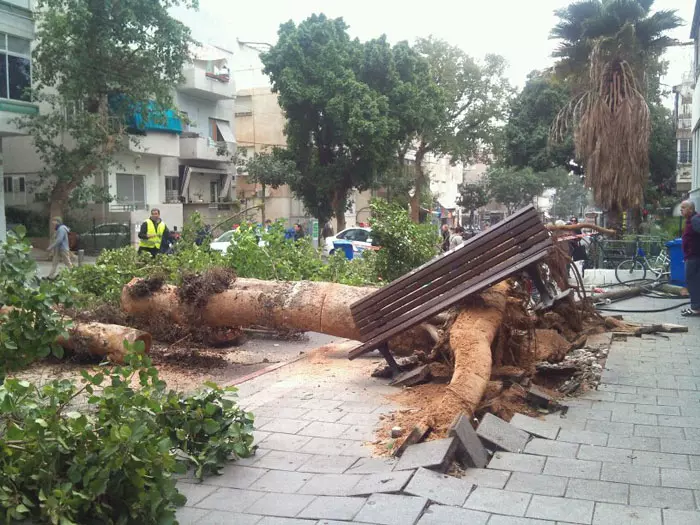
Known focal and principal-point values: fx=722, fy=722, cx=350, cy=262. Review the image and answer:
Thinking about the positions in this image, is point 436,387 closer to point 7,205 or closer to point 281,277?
point 281,277

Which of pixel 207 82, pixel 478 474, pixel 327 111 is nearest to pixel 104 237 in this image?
pixel 327 111

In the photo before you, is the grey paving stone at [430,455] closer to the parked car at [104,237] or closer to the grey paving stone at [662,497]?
the grey paving stone at [662,497]

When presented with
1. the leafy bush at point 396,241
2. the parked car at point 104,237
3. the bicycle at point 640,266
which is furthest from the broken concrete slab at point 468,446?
the parked car at point 104,237

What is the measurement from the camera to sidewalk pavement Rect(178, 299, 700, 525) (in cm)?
376

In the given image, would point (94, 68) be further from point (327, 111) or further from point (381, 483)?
point (381, 483)

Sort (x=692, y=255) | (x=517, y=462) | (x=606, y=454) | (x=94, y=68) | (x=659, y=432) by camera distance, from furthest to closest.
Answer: (x=94, y=68) → (x=692, y=255) → (x=659, y=432) → (x=606, y=454) → (x=517, y=462)

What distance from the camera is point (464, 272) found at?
634cm

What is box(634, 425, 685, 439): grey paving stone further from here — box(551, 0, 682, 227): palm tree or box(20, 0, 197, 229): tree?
box(20, 0, 197, 229): tree

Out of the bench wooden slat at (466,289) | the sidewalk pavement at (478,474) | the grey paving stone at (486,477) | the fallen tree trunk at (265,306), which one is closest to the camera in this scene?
→ the sidewalk pavement at (478,474)

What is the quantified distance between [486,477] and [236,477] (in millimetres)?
1507

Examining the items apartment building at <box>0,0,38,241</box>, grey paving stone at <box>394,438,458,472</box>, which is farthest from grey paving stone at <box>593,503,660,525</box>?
apartment building at <box>0,0,38,241</box>

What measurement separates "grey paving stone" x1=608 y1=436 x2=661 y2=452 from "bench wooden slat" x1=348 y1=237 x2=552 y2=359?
1.61m

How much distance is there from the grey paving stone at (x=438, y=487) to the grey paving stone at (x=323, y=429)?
1203 mm

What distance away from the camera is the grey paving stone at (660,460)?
441 centimetres
